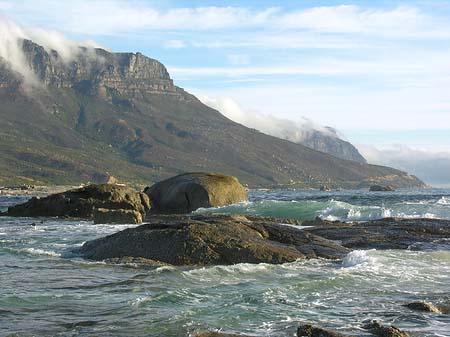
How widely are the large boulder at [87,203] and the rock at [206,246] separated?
29538 mm

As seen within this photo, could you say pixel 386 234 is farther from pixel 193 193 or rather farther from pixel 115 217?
pixel 193 193

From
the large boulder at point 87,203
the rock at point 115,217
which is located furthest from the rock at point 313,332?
the large boulder at point 87,203

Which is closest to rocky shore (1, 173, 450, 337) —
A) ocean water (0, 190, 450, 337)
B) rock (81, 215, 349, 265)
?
rock (81, 215, 349, 265)

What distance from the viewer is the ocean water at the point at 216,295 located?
1370cm

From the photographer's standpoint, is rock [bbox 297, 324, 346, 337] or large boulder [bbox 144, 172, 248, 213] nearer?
rock [bbox 297, 324, 346, 337]

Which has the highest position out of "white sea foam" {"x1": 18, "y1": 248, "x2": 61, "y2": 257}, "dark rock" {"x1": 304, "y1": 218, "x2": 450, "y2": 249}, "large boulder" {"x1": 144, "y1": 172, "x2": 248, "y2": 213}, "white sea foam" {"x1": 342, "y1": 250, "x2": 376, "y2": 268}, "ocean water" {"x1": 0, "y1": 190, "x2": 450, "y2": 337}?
"large boulder" {"x1": 144, "y1": 172, "x2": 248, "y2": 213}

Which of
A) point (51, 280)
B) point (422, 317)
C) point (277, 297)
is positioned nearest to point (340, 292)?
point (277, 297)

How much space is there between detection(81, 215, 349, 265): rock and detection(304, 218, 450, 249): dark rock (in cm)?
396

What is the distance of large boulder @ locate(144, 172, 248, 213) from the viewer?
201ft

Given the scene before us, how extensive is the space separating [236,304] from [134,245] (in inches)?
365

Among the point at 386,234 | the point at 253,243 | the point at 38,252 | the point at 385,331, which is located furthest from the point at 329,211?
the point at 385,331

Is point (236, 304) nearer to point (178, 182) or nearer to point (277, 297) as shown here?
point (277, 297)

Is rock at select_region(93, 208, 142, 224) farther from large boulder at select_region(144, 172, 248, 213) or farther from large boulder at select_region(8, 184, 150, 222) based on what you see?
large boulder at select_region(144, 172, 248, 213)

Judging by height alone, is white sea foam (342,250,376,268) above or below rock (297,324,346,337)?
above
